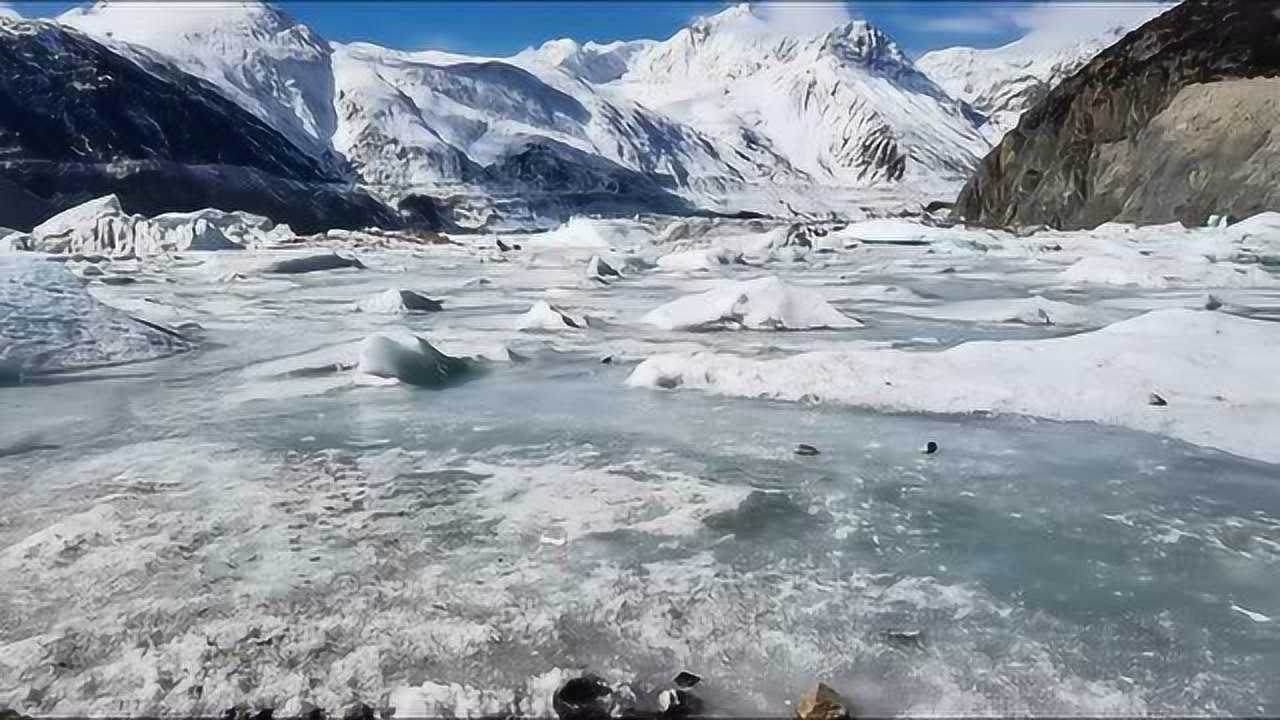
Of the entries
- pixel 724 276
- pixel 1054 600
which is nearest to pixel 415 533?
pixel 1054 600

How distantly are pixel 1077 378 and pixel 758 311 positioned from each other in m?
4.09

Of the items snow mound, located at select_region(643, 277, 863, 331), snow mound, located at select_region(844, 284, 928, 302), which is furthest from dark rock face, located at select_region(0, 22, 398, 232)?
snow mound, located at select_region(643, 277, 863, 331)

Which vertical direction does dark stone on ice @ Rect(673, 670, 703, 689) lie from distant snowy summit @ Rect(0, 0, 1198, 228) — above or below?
below

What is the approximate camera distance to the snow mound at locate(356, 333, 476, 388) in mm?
6473

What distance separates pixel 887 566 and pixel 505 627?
4.14ft

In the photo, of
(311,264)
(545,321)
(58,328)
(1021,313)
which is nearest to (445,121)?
(311,264)

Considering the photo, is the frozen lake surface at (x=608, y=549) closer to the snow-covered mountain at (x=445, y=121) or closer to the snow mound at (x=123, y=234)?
the snow mound at (x=123, y=234)

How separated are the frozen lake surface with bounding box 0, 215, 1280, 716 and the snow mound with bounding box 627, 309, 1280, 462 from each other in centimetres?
9

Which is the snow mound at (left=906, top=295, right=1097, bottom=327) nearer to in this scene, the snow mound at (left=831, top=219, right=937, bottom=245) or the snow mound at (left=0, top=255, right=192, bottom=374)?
the snow mound at (left=0, top=255, right=192, bottom=374)

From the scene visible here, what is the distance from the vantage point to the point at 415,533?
11.3ft

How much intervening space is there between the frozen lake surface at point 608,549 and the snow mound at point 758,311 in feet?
9.71

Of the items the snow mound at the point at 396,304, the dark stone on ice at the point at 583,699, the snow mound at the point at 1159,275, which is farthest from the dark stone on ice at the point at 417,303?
the dark stone on ice at the point at 583,699

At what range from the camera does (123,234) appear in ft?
114

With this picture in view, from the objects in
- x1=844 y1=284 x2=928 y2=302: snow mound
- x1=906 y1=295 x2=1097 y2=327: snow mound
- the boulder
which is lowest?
the boulder
